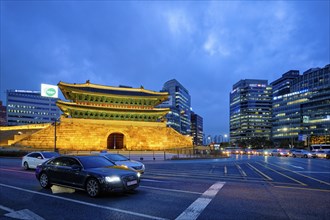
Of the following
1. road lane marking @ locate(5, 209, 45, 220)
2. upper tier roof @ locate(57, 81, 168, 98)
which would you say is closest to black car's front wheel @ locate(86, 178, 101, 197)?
road lane marking @ locate(5, 209, 45, 220)

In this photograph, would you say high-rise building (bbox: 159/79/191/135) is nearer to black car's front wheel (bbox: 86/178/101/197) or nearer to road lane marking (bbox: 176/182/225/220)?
road lane marking (bbox: 176/182/225/220)

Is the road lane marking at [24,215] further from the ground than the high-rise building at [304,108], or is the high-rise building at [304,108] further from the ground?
the high-rise building at [304,108]

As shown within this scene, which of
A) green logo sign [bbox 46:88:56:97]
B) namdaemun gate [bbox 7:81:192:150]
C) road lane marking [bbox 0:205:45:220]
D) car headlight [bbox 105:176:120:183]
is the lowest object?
road lane marking [bbox 0:205:45:220]

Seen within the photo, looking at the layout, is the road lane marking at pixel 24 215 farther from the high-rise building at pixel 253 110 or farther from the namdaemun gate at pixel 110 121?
the high-rise building at pixel 253 110

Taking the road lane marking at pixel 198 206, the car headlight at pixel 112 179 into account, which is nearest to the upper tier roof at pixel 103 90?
the car headlight at pixel 112 179

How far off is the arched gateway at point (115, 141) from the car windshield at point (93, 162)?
45.6 m

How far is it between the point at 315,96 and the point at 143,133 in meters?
94.9

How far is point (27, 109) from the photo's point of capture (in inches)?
5069

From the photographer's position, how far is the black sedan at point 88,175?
859cm

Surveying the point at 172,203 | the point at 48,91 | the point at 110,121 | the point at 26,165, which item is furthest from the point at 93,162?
the point at 110,121

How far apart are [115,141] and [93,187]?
47570 millimetres

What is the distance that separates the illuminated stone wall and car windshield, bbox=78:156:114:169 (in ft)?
131

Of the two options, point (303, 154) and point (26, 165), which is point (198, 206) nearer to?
point (26, 165)

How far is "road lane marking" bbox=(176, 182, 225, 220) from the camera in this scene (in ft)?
21.0
